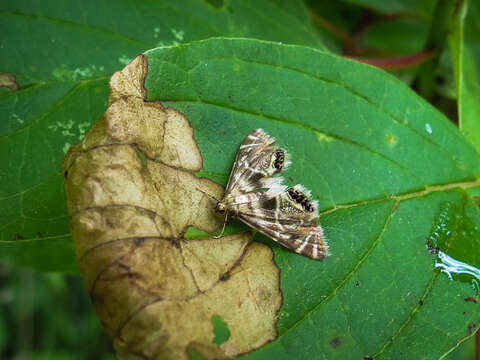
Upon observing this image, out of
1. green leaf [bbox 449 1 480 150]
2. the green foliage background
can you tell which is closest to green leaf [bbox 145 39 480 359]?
the green foliage background

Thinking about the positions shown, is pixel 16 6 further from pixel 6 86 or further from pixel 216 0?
pixel 216 0

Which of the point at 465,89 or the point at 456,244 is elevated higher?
the point at 465,89

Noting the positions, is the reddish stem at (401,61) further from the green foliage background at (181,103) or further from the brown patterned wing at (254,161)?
the brown patterned wing at (254,161)

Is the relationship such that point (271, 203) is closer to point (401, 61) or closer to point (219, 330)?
point (219, 330)

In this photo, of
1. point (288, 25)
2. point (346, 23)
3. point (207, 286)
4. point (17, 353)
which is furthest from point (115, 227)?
point (17, 353)

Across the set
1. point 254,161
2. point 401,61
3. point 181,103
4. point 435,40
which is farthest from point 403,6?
point 181,103

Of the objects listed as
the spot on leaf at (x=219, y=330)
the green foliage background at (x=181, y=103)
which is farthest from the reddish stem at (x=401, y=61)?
the spot on leaf at (x=219, y=330)
